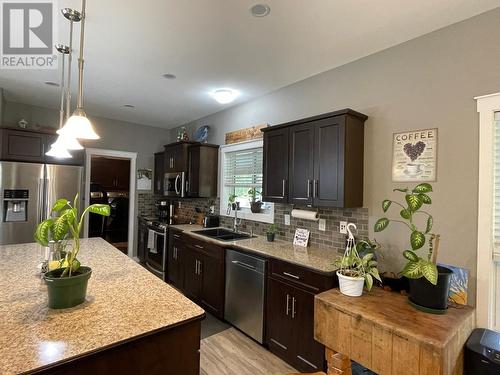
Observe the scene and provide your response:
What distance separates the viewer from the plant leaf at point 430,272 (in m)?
1.50

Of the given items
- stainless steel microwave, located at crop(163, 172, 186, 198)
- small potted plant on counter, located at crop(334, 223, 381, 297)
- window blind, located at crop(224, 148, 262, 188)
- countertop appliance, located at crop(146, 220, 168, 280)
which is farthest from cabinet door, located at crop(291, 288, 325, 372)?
stainless steel microwave, located at crop(163, 172, 186, 198)

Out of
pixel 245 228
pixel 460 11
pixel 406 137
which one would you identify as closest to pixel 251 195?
pixel 245 228

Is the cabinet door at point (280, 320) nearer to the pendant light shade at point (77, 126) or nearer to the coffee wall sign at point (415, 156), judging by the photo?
the coffee wall sign at point (415, 156)

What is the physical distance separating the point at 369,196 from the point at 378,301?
969mm

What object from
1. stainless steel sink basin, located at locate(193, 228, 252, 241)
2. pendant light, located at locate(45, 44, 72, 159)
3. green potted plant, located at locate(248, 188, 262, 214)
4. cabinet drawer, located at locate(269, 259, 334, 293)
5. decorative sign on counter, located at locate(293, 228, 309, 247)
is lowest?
cabinet drawer, located at locate(269, 259, 334, 293)

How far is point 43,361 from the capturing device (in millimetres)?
862

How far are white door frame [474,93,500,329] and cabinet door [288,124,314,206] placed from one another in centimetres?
123

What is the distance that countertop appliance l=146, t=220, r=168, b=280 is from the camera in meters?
Result: 4.21

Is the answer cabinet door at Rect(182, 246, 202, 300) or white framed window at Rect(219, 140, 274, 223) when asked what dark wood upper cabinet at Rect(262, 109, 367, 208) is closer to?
white framed window at Rect(219, 140, 274, 223)

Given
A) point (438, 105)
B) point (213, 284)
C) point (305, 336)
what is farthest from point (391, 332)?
point (213, 284)

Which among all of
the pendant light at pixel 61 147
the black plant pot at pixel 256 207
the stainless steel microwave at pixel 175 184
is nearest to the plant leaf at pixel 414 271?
the black plant pot at pixel 256 207

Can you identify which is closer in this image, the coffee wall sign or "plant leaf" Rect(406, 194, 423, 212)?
"plant leaf" Rect(406, 194, 423, 212)

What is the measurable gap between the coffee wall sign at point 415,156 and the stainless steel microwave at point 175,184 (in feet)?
10.4

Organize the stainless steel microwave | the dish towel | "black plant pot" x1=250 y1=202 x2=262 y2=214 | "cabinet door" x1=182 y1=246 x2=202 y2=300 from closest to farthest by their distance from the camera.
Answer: "cabinet door" x1=182 y1=246 x2=202 y2=300 < "black plant pot" x1=250 y1=202 x2=262 y2=214 < the stainless steel microwave < the dish towel
